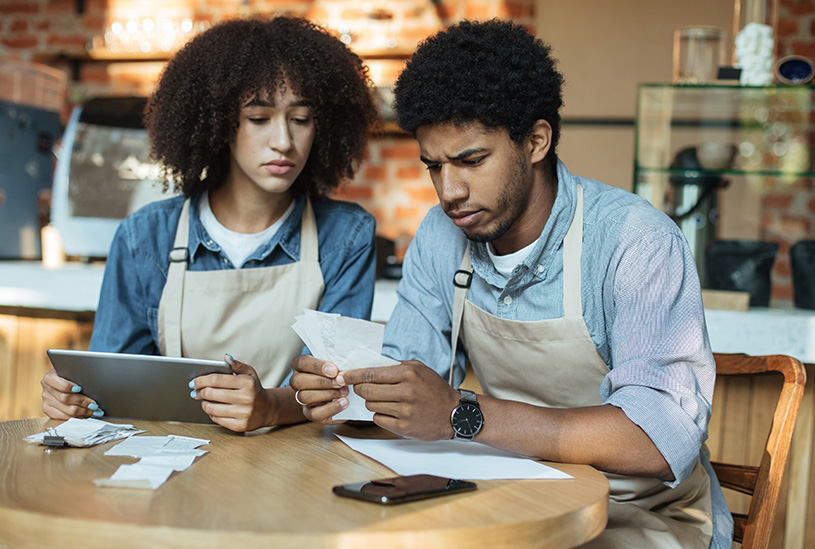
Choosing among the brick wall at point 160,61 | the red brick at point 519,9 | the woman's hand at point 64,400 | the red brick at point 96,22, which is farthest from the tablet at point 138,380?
the red brick at point 96,22

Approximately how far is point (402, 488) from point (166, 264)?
3.40 feet

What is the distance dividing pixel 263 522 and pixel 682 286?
80 cm

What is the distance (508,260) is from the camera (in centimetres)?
150

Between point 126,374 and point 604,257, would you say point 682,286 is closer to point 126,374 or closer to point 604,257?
point 604,257

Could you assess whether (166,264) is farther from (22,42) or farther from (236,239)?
(22,42)

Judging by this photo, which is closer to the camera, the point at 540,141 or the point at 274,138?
the point at 540,141

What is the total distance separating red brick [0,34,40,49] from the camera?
15.3 feet

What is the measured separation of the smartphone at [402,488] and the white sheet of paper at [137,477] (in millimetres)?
224

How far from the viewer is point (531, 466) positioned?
1108 mm

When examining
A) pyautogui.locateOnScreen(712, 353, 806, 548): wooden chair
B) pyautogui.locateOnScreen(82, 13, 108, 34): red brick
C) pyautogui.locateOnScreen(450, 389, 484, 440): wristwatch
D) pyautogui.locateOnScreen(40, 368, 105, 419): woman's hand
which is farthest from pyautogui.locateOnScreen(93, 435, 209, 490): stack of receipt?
pyautogui.locateOnScreen(82, 13, 108, 34): red brick

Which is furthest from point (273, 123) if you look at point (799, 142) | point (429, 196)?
point (429, 196)

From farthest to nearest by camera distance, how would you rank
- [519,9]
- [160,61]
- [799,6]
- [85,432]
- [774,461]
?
1. [160,61]
2. [519,9]
3. [799,6]
4. [774,461]
5. [85,432]

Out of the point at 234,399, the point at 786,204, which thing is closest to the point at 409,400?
the point at 234,399

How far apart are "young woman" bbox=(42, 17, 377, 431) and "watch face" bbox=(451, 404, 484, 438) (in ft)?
2.20
